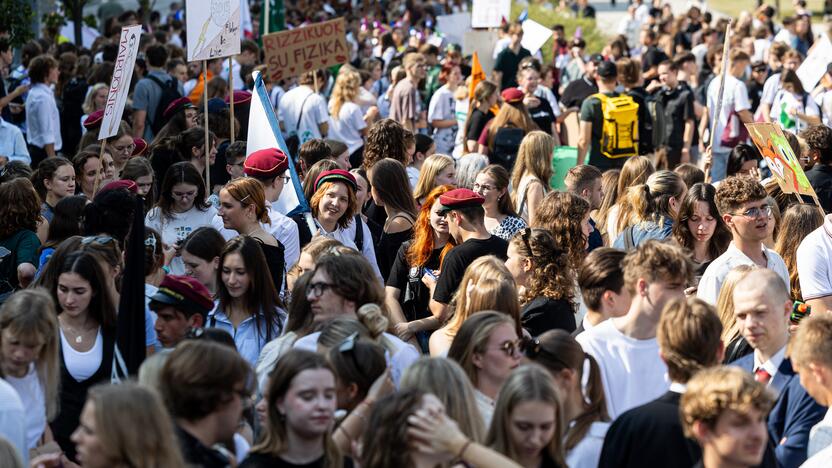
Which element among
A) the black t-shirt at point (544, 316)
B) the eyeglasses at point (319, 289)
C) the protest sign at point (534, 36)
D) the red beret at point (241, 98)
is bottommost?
the black t-shirt at point (544, 316)

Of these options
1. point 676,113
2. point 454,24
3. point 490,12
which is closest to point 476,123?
point 676,113

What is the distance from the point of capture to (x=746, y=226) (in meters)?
7.12

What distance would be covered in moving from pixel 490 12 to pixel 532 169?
27.0ft

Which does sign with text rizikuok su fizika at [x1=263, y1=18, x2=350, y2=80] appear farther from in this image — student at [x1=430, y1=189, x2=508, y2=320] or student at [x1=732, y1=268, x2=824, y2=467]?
student at [x1=732, y1=268, x2=824, y2=467]

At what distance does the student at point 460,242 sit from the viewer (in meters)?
7.12

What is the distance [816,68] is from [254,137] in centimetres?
716

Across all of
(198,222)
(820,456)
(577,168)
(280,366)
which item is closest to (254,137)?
(198,222)

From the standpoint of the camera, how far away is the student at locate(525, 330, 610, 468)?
16.1 feet

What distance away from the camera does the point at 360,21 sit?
97.2 feet

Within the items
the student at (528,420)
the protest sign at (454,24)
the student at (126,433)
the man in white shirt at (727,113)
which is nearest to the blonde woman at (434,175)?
the student at (528,420)

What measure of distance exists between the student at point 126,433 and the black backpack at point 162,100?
31.1ft

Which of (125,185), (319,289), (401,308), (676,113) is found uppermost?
(125,185)

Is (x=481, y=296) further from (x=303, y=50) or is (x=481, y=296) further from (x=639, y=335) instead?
(x=303, y=50)

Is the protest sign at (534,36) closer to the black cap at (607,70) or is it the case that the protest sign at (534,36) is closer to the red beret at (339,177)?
the black cap at (607,70)
